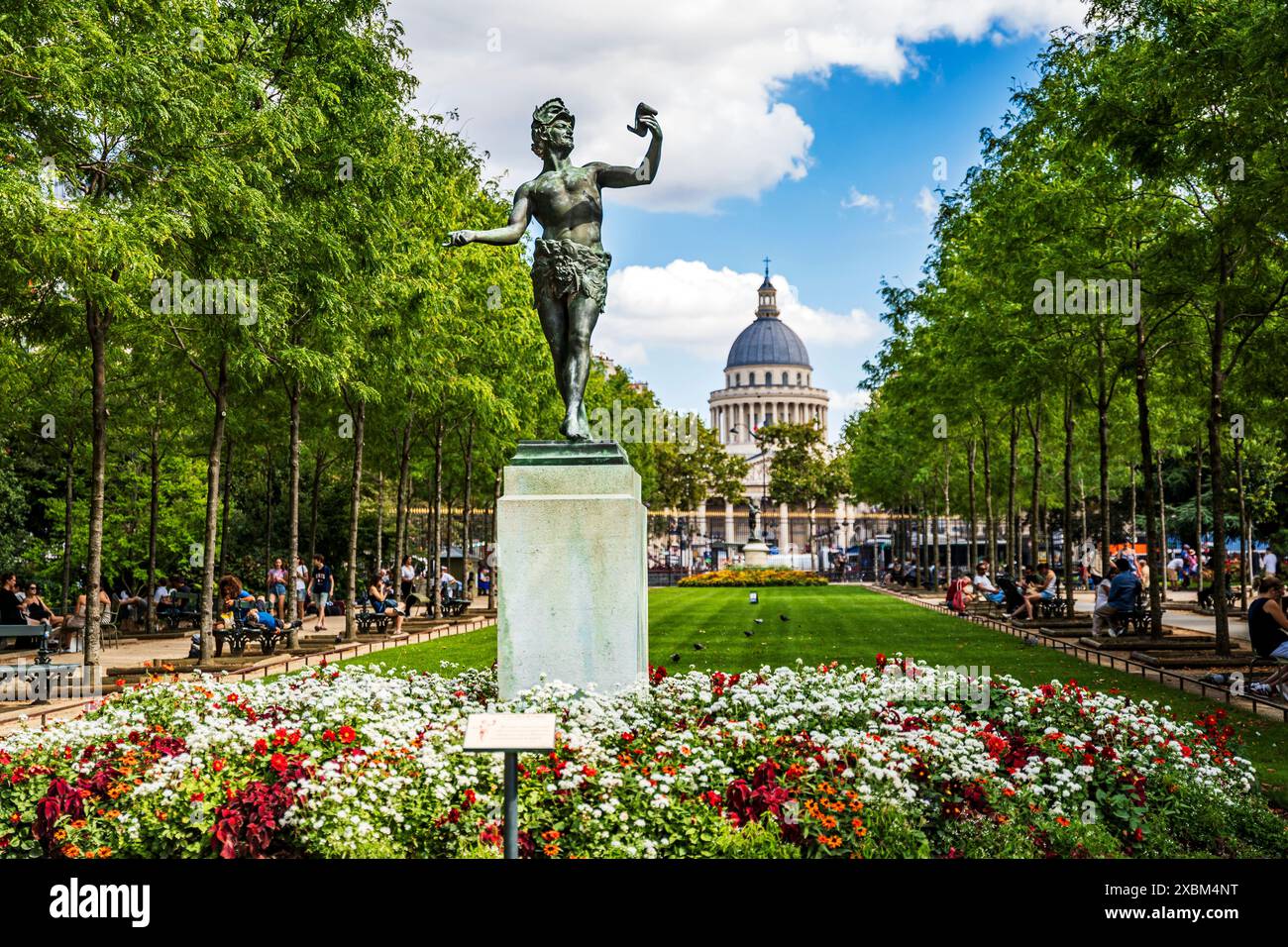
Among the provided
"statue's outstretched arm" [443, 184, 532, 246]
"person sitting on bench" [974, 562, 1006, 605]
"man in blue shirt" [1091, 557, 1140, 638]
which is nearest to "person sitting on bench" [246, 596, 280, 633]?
"statue's outstretched arm" [443, 184, 532, 246]

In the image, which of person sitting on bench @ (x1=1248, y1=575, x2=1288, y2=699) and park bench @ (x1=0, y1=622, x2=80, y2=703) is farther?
person sitting on bench @ (x1=1248, y1=575, x2=1288, y2=699)

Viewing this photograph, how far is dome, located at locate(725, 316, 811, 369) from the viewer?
19038cm

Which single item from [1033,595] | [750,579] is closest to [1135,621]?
[1033,595]

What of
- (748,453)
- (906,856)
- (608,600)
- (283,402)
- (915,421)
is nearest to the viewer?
(906,856)

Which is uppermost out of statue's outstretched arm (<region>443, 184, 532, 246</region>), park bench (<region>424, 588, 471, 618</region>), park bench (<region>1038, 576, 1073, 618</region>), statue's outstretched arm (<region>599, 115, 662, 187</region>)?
statue's outstretched arm (<region>599, 115, 662, 187</region>)

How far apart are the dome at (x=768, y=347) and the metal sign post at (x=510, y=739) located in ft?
609

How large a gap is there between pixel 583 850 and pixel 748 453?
16586cm

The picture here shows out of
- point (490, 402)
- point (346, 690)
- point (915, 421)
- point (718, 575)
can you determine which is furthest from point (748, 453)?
point (346, 690)

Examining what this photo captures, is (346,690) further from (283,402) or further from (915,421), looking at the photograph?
(915,421)

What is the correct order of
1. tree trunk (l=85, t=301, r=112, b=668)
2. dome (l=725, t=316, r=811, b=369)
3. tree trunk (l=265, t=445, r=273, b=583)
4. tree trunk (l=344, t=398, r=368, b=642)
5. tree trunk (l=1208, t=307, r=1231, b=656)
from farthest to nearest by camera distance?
dome (l=725, t=316, r=811, b=369) < tree trunk (l=265, t=445, r=273, b=583) < tree trunk (l=344, t=398, r=368, b=642) < tree trunk (l=1208, t=307, r=1231, b=656) < tree trunk (l=85, t=301, r=112, b=668)

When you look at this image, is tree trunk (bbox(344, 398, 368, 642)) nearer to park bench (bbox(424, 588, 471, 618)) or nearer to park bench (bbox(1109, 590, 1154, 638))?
park bench (bbox(424, 588, 471, 618))

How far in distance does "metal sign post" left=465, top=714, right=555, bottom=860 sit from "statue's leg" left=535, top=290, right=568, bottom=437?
4.67m

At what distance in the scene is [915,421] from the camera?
37500mm

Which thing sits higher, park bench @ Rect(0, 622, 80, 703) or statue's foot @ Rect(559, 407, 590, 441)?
statue's foot @ Rect(559, 407, 590, 441)
